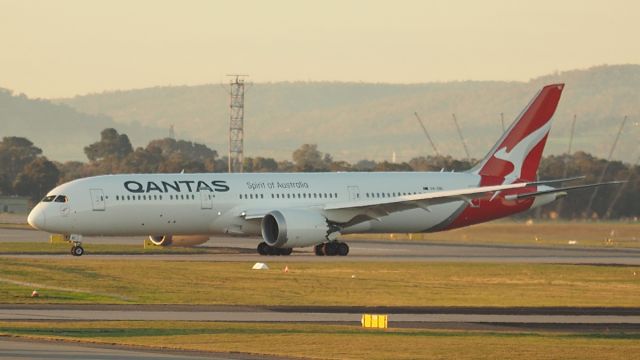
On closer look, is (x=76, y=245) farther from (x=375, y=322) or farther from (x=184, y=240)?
(x=375, y=322)

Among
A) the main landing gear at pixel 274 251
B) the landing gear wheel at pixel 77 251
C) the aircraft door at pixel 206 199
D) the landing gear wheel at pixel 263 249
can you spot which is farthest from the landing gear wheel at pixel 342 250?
the landing gear wheel at pixel 77 251

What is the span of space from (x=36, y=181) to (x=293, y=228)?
376ft

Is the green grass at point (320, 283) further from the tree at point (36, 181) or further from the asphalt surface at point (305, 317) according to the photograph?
the tree at point (36, 181)

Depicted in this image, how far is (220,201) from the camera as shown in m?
68.6

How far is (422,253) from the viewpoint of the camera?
71.7 meters

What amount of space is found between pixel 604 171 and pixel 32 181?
2765 inches

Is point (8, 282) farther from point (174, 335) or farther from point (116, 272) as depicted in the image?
point (174, 335)

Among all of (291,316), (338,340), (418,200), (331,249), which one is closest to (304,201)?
(331,249)

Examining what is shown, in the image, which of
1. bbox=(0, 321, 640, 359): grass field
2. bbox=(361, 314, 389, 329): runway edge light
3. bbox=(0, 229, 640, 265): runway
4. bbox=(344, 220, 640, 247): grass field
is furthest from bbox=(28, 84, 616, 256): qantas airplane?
bbox=(361, 314, 389, 329): runway edge light

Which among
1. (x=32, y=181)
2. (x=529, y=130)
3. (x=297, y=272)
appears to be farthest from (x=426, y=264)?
(x=32, y=181)

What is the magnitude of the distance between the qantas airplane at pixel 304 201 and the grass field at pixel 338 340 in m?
29.8

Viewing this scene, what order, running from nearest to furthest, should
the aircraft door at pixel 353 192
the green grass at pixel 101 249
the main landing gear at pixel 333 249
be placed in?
the main landing gear at pixel 333 249 → the green grass at pixel 101 249 → the aircraft door at pixel 353 192

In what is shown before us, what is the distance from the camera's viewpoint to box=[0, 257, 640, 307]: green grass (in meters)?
44.9

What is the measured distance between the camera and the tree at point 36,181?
575 feet
